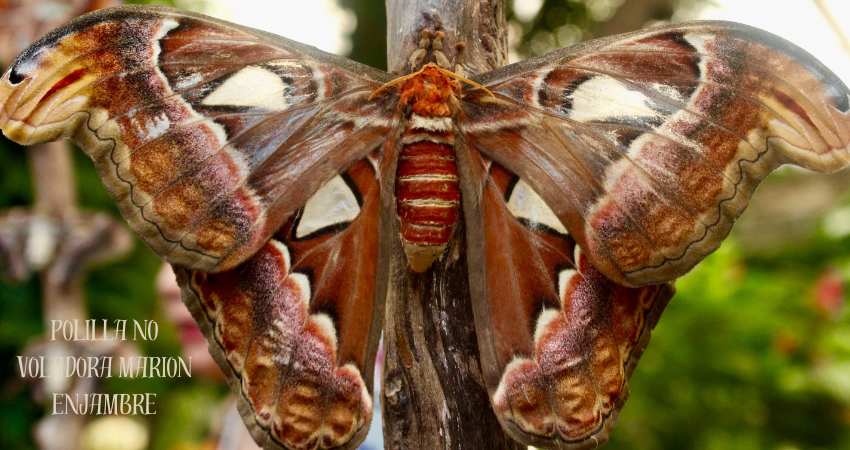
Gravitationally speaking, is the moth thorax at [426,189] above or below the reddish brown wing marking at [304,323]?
above

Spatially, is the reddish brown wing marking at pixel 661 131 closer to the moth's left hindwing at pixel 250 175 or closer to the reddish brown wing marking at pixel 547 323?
the reddish brown wing marking at pixel 547 323

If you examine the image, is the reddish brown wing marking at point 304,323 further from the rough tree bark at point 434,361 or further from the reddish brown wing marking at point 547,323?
the reddish brown wing marking at point 547,323

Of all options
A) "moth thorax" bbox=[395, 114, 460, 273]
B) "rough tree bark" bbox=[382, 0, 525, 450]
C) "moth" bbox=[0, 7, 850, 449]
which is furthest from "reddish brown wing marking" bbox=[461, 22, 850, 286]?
"rough tree bark" bbox=[382, 0, 525, 450]

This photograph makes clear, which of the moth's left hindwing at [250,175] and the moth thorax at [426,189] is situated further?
the moth thorax at [426,189]

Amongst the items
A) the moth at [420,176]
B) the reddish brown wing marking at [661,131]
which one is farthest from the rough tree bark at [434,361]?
the reddish brown wing marking at [661,131]

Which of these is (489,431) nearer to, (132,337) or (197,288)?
(197,288)

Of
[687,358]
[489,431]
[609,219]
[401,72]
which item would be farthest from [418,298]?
[687,358]

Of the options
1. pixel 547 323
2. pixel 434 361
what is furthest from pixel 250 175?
pixel 547 323
